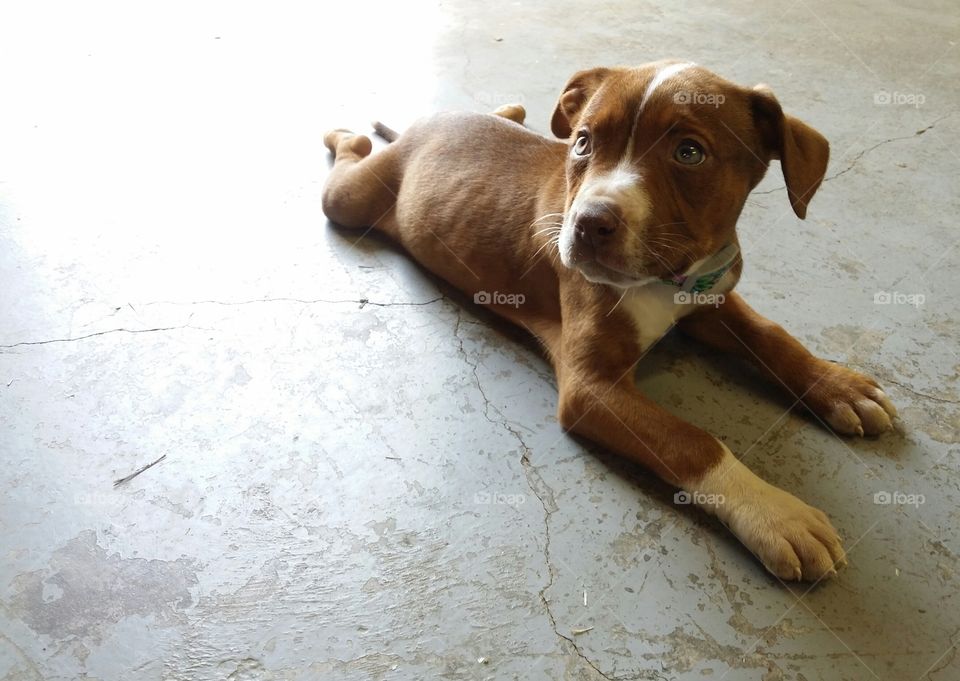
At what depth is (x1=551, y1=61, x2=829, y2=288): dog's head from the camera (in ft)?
8.73

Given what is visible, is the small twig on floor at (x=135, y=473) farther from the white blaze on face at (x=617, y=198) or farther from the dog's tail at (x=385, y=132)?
the dog's tail at (x=385, y=132)

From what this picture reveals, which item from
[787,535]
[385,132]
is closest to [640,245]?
[787,535]

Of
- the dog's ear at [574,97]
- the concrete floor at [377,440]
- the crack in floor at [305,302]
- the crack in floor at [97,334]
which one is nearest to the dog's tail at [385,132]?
the concrete floor at [377,440]

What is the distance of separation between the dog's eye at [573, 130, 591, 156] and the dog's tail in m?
2.44

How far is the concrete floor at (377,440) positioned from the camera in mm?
2490

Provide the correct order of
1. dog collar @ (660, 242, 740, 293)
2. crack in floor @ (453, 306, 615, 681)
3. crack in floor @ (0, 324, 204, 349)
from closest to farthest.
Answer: crack in floor @ (453, 306, 615, 681), dog collar @ (660, 242, 740, 293), crack in floor @ (0, 324, 204, 349)

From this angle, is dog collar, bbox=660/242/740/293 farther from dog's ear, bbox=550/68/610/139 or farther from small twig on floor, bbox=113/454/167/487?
small twig on floor, bbox=113/454/167/487

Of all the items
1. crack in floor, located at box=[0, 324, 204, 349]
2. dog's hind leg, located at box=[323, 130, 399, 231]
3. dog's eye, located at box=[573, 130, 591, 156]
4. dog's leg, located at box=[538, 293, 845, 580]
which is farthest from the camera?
dog's hind leg, located at box=[323, 130, 399, 231]

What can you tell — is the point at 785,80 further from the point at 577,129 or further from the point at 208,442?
the point at 208,442

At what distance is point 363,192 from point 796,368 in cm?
247

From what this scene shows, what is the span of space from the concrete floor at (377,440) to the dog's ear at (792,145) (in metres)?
0.95

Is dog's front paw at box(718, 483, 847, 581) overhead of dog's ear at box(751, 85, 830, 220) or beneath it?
beneath

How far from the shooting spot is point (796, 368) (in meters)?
3.27

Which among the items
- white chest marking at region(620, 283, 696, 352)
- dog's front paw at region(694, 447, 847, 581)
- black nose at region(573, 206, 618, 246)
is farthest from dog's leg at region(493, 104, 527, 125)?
dog's front paw at region(694, 447, 847, 581)
